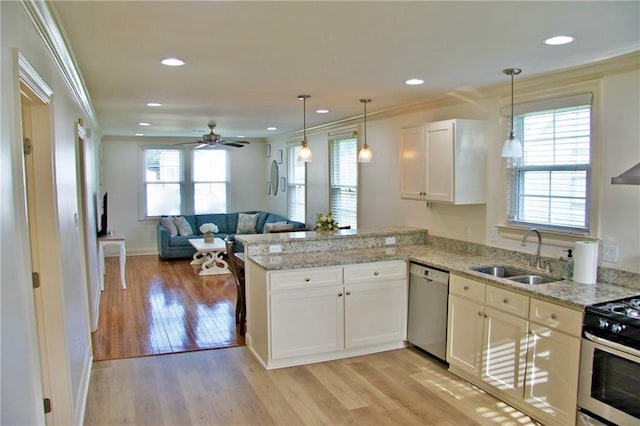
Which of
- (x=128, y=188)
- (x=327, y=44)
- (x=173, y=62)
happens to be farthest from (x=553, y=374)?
(x=128, y=188)

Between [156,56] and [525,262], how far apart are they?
325cm

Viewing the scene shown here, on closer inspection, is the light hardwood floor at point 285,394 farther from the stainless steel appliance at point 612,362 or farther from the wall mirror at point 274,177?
the wall mirror at point 274,177

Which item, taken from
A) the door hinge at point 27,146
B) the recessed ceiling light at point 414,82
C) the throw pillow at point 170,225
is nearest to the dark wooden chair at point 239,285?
the recessed ceiling light at point 414,82

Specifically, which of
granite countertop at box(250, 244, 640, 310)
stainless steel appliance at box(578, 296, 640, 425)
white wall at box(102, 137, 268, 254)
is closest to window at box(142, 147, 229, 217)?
white wall at box(102, 137, 268, 254)

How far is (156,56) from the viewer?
3.16 metres

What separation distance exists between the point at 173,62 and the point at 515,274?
3.10m

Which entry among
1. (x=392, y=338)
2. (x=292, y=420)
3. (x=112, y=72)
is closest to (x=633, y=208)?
(x=392, y=338)

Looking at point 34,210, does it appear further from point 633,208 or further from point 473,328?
point 633,208

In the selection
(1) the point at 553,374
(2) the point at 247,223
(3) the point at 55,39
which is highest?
(3) the point at 55,39

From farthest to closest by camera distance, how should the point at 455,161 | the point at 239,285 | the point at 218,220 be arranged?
the point at 218,220
the point at 239,285
the point at 455,161

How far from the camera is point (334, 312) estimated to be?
4.13m

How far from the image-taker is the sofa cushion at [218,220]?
9.99 m

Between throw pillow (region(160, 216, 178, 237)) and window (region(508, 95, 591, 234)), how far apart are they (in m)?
6.77

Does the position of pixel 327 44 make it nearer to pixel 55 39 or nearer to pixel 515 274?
pixel 55 39
